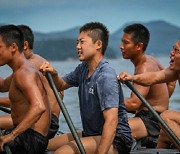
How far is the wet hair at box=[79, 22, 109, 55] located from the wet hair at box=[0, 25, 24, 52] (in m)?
0.56

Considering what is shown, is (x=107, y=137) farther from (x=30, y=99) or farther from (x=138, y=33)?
(x=138, y=33)

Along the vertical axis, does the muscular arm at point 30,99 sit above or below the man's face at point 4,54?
below

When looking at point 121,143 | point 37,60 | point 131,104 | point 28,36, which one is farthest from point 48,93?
point 121,143

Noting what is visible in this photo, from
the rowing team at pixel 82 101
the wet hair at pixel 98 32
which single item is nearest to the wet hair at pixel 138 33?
the rowing team at pixel 82 101

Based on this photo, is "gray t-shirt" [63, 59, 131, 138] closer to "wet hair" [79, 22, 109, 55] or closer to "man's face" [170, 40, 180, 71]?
"wet hair" [79, 22, 109, 55]

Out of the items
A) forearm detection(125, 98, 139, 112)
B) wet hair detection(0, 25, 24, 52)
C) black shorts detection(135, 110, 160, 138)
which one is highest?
wet hair detection(0, 25, 24, 52)

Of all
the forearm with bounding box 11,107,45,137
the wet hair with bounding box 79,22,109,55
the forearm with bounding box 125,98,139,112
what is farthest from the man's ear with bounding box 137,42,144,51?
the forearm with bounding box 11,107,45,137

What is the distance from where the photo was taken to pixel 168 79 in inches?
241

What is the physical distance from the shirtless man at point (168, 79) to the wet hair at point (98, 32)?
0.35 m

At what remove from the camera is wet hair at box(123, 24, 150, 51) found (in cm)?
702

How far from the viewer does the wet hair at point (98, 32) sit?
5.30 m

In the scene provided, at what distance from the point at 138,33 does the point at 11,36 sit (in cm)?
219

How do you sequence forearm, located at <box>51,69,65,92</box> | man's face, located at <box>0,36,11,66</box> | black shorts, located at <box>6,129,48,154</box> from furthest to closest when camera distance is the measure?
forearm, located at <box>51,69,65,92</box>, man's face, located at <box>0,36,11,66</box>, black shorts, located at <box>6,129,48,154</box>

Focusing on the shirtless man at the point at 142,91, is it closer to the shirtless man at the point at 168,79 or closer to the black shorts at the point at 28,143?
the shirtless man at the point at 168,79
